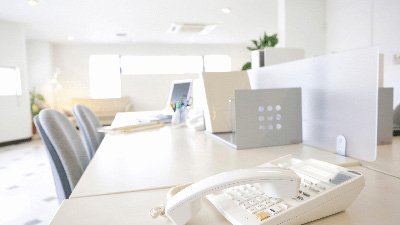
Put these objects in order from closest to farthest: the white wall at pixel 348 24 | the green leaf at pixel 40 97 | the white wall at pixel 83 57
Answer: the white wall at pixel 348 24
the green leaf at pixel 40 97
the white wall at pixel 83 57

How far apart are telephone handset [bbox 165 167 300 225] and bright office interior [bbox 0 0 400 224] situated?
3.33 meters

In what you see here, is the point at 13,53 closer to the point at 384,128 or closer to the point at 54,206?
the point at 54,206

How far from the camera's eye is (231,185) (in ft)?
1.43

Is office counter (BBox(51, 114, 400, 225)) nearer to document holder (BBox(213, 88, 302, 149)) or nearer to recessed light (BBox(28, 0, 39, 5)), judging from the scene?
document holder (BBox(213, 88, 302, 149))

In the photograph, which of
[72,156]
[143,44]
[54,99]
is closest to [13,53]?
[54,99]

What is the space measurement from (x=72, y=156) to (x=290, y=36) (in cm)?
410

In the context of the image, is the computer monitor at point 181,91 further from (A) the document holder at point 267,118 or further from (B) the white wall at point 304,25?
(B) the white wall at point 304,25

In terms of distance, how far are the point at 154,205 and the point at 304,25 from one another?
15.1 feet

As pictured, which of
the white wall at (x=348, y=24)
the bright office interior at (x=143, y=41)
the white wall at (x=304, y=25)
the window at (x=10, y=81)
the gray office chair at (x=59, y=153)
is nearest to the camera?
the gray office chair at (x=59, y=153)

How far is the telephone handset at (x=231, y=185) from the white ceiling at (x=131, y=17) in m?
4.79

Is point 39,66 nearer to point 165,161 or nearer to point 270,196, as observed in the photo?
point 165,161

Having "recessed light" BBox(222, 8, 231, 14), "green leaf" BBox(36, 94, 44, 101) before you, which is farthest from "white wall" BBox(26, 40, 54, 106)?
"recessed light" BBox(222, 8, 231, 14)

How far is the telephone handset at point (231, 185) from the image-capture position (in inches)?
17.4

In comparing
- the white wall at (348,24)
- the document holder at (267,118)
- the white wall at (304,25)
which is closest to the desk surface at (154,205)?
the document holder at (267,118)
